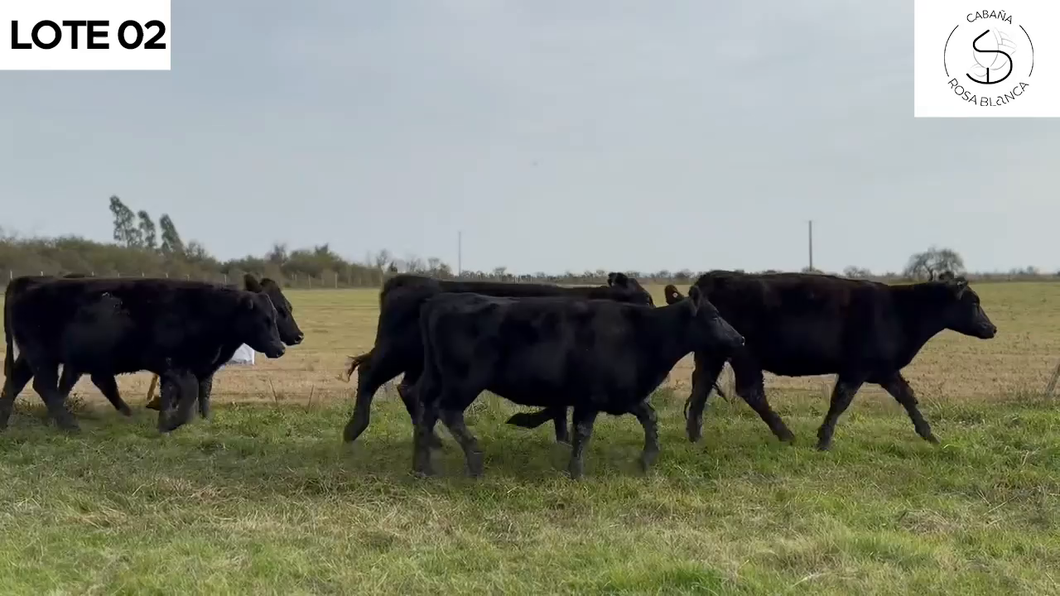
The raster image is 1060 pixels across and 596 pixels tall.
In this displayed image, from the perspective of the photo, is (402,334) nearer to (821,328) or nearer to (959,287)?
(821,328)

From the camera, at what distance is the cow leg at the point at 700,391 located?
30.3 feet

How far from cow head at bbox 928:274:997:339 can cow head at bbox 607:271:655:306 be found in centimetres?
290

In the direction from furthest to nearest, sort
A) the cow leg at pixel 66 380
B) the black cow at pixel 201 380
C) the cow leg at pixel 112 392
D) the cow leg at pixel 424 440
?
the cow leg at pixel 112 392
the black cow at pixel 201 380
the cow leg at pixel 66 380
the cow leg at pixel 424 440

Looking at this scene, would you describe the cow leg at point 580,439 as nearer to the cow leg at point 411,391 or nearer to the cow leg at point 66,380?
the cow leg at point 411,391

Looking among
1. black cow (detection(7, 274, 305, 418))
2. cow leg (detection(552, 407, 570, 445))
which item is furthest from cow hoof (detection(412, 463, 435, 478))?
black cow (detection(7, 274, 305, 418))

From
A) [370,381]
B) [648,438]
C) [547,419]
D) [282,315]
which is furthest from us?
[282,315]

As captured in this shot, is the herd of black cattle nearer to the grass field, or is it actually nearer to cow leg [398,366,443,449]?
cow leg [398,366,443,449]

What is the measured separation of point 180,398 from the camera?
31.5 feet

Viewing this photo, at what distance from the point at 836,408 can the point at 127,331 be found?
7.15 meters

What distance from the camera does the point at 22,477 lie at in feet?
23.5

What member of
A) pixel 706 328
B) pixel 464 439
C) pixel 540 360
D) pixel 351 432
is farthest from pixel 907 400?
pixel 351 432

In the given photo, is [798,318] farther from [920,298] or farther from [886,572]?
[886,572]

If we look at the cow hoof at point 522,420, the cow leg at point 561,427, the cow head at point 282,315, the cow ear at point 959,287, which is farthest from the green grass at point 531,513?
the cow head at point 282,315

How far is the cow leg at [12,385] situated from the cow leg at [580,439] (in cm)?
610
